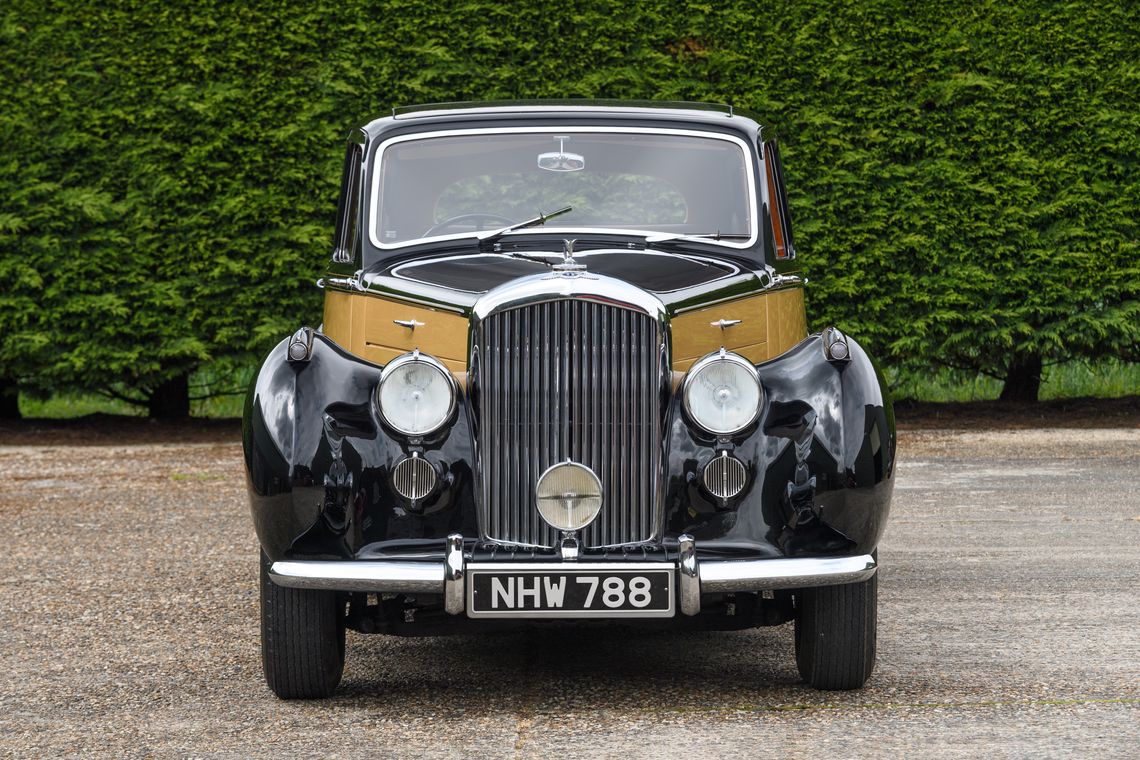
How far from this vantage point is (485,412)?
13.1ft

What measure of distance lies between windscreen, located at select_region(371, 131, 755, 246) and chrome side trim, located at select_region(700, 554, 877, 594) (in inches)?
59.2

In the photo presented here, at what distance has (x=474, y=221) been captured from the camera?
512 centimetres

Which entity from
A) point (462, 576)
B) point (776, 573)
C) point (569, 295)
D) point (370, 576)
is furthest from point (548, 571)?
point (569, 295)

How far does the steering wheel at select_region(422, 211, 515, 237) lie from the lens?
5.09 m

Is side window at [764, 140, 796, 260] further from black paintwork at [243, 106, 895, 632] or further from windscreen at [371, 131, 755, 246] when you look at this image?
black paintwork at [243, 106, 895, 632]

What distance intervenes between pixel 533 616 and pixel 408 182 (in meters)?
1.91

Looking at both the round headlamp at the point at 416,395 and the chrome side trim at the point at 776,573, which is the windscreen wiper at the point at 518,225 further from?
the chrome side trim at the point at 776,573

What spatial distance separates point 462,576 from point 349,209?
6.18 ft

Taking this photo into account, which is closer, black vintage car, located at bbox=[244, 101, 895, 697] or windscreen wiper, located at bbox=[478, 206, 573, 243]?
black vintage car, located at bbox=[244, 101, 895, 697]

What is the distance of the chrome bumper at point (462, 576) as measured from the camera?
3.84 m

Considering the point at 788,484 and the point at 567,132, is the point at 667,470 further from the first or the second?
the point at 567,132

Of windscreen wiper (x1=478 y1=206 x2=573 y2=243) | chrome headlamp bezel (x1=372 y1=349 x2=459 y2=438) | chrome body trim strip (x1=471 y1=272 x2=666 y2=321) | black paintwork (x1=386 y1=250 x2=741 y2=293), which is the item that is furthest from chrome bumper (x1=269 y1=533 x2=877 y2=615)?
windscreen wiper (x1=478 y1=206 x2=573 y2=243)

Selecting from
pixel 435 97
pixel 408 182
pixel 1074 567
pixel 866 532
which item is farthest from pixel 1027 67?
pixel 866 532

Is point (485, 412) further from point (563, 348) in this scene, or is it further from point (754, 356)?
point (754, 356)
